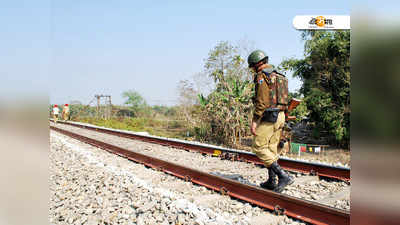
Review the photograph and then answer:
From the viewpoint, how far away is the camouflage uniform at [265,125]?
3438mm

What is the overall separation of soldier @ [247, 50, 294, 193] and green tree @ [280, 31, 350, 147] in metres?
7.84

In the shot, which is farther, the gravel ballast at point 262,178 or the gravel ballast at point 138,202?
the gravel ballast at point 262,178

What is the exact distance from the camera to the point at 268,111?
344 cm

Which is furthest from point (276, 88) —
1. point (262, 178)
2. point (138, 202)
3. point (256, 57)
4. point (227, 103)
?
point (227, 103)

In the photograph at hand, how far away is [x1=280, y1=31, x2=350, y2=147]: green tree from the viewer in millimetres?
10445

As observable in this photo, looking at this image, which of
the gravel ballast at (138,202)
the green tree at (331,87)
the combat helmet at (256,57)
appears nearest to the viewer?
the gravel ballast at (138,202)

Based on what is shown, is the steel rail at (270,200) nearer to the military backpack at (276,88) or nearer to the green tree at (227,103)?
the military backpack at (276,88)

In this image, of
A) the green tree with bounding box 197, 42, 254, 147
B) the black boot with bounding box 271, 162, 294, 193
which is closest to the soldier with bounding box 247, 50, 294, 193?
the black boot with bounding box 271, 162, 294, 193

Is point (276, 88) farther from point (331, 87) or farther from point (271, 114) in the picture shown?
point (331, 87)

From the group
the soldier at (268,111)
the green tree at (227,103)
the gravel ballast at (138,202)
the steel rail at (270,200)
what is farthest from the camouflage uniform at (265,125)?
the green tree at (227,103)

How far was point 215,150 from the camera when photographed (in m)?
6.98
